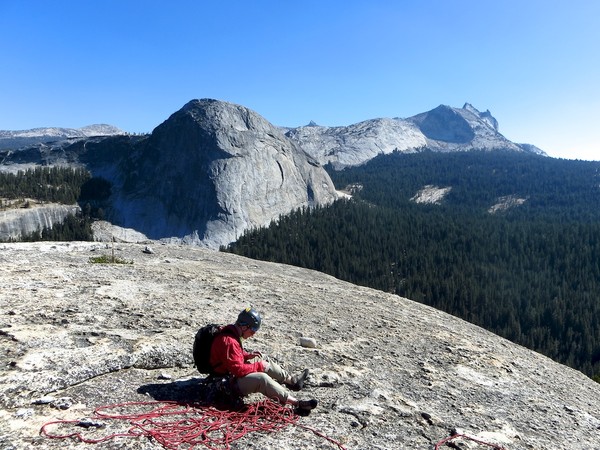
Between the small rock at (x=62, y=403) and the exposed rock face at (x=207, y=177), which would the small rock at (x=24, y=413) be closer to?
the small rock at (x=62, y=403)

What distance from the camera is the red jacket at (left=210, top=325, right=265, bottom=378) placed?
24.6 ft

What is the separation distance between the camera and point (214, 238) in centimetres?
7825

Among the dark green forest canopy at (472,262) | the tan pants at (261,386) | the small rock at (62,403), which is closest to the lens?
the small rock at (62,403)

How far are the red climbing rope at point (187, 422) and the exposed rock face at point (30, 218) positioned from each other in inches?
3138

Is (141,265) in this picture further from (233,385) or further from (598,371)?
(598,371)

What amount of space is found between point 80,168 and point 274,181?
5086 centimetres

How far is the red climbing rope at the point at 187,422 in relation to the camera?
6184 millimetres

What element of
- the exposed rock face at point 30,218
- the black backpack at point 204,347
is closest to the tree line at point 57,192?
the exposed rock face at point 30,218

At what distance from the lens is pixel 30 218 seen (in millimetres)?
78938

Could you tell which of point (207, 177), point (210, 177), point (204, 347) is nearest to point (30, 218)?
point (207, 177)

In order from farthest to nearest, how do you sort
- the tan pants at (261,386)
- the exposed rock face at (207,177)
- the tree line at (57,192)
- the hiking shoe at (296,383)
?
the exposed rock face at (207,177) < the tree line at (57,192) < the hiking shoe at (296,383) < the tan pants at (261,386)

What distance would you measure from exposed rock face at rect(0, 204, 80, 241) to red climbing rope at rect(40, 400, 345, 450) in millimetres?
79704

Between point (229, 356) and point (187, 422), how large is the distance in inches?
49.0

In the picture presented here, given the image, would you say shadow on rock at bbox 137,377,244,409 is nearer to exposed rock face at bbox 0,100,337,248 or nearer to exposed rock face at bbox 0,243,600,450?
exposed rock face at bbox 0,243,600,450
